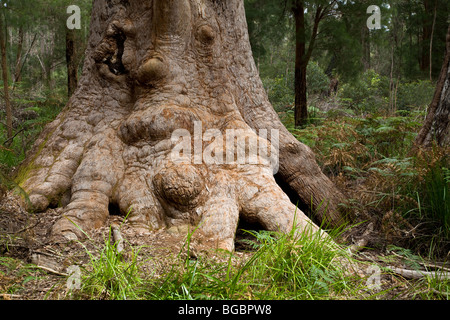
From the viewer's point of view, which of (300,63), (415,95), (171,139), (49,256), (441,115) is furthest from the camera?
(415,95)

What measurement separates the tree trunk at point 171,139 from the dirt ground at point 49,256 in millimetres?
252

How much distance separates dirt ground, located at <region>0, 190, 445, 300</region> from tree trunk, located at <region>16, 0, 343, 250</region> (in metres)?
0.25

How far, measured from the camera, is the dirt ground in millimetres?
2320

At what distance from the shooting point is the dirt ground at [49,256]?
7.61ft

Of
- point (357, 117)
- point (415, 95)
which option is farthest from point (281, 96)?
point (357, 117)

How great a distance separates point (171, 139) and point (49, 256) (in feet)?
5.82

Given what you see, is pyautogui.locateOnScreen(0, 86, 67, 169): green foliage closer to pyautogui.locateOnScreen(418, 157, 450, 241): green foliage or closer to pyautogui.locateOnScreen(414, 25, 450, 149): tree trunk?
pyautogui.locateOnScreen(418, 157, 450, 241): green foliage

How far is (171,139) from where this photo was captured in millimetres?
3992

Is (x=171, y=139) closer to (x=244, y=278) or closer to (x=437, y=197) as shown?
(x=244, y=278)

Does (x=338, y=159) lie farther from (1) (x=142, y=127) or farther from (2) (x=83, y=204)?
(2) (x=83, y=204)

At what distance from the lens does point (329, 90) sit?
49.9ft

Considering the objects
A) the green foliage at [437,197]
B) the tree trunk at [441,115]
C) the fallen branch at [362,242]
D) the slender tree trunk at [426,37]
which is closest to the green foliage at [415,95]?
the slender tree trunk at [426,37]

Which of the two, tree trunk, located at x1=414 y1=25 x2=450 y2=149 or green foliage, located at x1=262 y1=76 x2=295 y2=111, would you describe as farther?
green foliage, located at x1=262 y1=76 x2=295 y2=111

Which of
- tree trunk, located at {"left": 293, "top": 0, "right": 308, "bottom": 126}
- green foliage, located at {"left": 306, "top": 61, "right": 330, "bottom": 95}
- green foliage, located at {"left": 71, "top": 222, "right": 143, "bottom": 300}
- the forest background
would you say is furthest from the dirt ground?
green foliage, located at {"left": 306, "top": 61, "right": 330, "bottom": 95}
